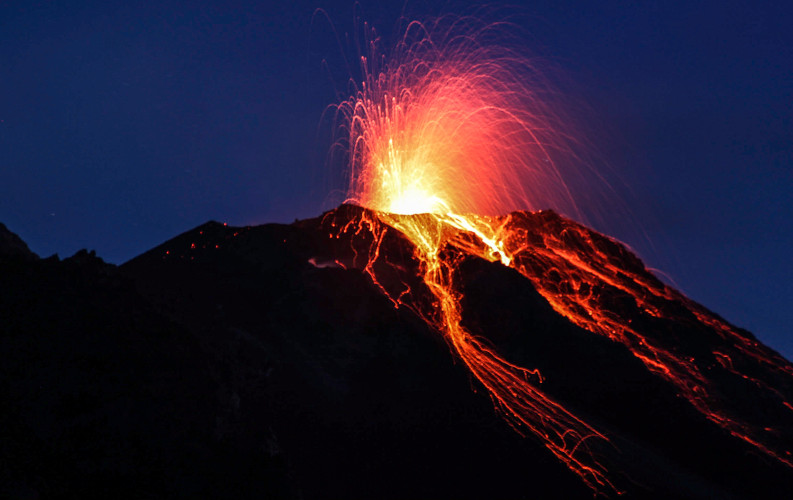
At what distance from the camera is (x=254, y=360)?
70.7ft

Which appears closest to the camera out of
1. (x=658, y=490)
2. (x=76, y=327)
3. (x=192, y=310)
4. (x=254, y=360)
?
(x=76, y=327)

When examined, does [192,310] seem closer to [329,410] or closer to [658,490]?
[329,410]

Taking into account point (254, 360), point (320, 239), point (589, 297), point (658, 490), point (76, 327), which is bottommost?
point (76, 327)

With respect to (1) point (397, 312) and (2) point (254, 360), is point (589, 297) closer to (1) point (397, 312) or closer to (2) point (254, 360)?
(1) point (397, 312)

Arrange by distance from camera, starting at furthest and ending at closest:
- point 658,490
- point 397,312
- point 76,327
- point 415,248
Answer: point 415,248 < point 397,312 < point 658,490 < point 76,327

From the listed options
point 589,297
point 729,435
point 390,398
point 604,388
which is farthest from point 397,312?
point 729,435

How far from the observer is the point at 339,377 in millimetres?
23031

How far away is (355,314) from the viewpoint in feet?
86.8

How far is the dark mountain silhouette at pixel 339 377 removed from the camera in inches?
555

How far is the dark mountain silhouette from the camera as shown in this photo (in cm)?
1410

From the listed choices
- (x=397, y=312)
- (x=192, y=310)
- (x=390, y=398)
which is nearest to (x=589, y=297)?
(x=397, y=312)

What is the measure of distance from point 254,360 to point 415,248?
12346 mm

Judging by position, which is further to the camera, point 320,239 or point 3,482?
point 320,239

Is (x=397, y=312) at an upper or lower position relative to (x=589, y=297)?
lower
